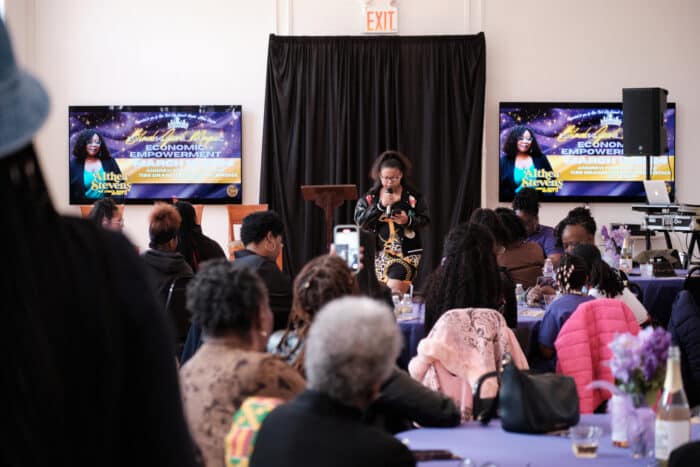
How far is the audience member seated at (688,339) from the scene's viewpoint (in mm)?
4863

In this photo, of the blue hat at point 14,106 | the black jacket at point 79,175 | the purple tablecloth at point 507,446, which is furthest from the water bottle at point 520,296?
A: the black jacket at point 79,175

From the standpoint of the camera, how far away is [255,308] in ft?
9.36

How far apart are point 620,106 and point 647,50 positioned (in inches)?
28.7

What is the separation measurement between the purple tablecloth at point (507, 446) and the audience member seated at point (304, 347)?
7cm

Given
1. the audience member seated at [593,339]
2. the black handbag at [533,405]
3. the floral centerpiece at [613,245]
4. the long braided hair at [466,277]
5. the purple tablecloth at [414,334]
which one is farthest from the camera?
the floral centerpiece at [613,245]

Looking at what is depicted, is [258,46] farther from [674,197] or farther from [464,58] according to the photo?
[674,197]

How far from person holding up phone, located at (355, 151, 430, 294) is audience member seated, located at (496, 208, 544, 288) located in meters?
0.75

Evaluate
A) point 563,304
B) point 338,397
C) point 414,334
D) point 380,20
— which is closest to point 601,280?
point 563,304

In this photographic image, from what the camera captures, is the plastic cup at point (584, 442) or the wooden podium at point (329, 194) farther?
the wooden podium at point (329, 194)

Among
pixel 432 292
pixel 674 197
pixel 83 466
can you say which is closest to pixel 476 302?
pixel 432 292

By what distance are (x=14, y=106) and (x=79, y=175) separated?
1042cm

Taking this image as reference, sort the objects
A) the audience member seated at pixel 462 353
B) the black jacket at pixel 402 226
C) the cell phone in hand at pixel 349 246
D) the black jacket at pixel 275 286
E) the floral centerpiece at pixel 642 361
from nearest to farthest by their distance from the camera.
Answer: the floral centerpiece at pixel 642 361
the audience member seated at pixel 462 353
the black jacket at pixel 275 286
the cell phone in hand at pixel 349 246
the black jacket at pixel 402 226

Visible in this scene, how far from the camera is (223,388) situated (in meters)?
2.49

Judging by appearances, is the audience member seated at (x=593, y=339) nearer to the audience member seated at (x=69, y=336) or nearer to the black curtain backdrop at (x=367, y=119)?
the audience member seated at (x=69, y=336)
